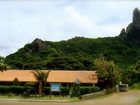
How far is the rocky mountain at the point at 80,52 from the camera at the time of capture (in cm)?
10450

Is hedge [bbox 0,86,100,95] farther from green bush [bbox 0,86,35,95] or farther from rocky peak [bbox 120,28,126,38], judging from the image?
rocky peak [bbox 120,28,126,38]

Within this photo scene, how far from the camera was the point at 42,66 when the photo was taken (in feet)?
336

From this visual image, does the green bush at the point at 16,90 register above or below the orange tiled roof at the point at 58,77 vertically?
below

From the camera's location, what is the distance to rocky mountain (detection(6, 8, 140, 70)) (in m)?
104

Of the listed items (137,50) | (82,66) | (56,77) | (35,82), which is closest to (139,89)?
(56,77)

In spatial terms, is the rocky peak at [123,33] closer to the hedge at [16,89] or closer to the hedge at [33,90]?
the hedge at [33,90]

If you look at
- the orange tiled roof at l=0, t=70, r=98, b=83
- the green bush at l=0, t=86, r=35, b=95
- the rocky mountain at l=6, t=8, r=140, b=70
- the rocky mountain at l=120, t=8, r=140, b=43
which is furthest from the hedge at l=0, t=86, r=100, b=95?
the rocky mountain at l=120, t=8, r=140, b=43

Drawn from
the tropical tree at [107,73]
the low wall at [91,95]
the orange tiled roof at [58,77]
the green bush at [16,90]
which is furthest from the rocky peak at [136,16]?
the green bush at [16,90]

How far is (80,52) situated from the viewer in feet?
409

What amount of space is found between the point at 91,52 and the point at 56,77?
57008 mm

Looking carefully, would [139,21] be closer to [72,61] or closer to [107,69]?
[72,61]

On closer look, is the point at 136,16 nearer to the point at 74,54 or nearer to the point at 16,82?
the point at 74,54

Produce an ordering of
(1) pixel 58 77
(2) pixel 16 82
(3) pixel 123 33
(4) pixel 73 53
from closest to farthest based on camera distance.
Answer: (2) pixel 16 82, (1) pixel 58 77, (4) pixel 73 53, (3) pixel 123 33

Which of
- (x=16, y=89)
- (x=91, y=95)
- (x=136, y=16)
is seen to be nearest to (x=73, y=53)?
(x=136, y=16)
